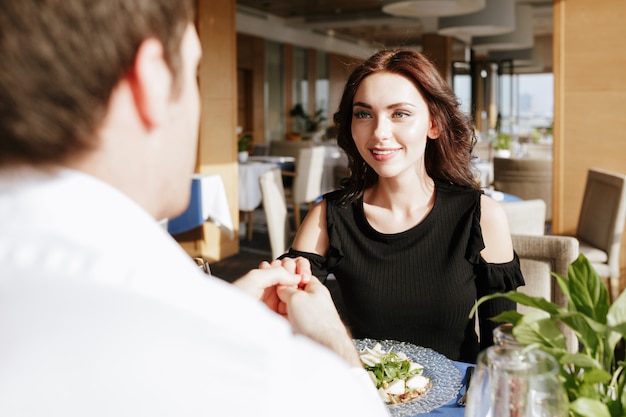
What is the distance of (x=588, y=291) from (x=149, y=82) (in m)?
0.60

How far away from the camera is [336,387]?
528 mm

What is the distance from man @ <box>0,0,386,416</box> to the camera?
1.49 feet

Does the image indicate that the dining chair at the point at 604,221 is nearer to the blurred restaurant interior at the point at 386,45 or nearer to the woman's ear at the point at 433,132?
the blurred restaurant interior at the point at 386,45

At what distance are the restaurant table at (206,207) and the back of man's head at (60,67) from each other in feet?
18.6

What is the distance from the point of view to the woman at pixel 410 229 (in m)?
1.92

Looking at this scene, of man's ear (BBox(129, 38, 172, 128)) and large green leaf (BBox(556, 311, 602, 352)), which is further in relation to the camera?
large green leaf (BBox(556, 311, 602, 352))

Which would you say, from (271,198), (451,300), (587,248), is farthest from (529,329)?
(587,248)

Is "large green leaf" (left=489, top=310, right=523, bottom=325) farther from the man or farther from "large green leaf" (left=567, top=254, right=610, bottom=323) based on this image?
the man

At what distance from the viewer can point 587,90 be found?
15.8ft

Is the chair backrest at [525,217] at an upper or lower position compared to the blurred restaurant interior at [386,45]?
lower

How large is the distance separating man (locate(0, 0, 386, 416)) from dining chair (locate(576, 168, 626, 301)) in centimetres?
383

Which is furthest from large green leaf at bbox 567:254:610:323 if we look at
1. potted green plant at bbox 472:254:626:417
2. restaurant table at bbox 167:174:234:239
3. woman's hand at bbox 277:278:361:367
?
restaurant table at bbox 167:174:234:239

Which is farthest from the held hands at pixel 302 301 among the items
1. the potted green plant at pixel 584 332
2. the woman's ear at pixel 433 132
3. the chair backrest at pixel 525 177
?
the chair backrest at pixel 525 177

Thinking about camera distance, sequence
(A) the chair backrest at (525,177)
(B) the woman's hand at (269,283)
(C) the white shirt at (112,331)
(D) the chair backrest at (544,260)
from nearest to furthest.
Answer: (C) the white shirt at (112,331) → (B) the woman's hand at (269,283) → (D) the chair backrest at (544,260) → (A) the chair backrest at (525,177)
